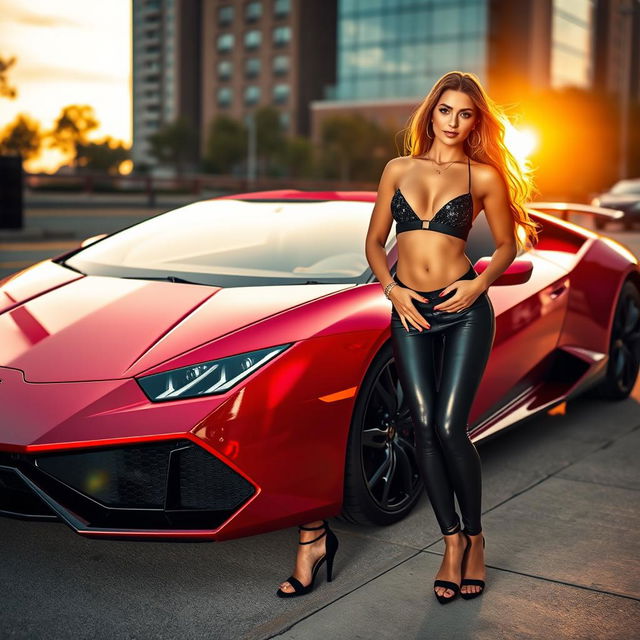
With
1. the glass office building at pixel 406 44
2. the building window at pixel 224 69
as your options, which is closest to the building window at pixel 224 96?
the building window at pixel 224 69

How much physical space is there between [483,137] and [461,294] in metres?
0.51

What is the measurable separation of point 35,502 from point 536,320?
8.15 feet

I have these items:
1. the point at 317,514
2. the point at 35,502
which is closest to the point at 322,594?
the point at 317,514

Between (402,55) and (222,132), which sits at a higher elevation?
(402,55)

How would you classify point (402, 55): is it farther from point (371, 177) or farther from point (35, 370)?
point (35, 370)

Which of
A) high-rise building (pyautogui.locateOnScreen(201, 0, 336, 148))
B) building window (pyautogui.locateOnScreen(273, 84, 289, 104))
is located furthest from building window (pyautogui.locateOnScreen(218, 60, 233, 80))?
building window (pyautogui.locateOnScreen(273, 84, 289, 104))

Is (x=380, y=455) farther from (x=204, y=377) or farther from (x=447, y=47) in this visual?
(x=447, y=47)

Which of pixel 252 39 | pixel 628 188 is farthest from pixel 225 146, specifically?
pixel 628 188

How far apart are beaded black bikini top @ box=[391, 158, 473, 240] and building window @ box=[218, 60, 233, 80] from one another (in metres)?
90.4

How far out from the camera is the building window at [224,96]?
297 feet

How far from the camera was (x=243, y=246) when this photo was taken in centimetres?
447

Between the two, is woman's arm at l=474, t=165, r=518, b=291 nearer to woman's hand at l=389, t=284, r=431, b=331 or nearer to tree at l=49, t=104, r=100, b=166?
woman's hand at l=389, t=284, r=431, b=331

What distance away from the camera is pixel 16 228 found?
18000 mm

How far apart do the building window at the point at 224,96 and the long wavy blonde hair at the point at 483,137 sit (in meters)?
90.0
